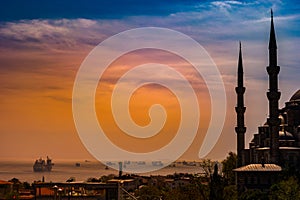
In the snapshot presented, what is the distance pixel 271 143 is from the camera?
2474 inches

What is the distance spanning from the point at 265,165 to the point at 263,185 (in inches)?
79.5

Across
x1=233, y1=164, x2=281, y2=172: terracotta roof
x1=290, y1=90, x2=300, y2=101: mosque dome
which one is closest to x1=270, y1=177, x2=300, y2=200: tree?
x1=233, y1=164, x2=281, y2=172: terracotta roof

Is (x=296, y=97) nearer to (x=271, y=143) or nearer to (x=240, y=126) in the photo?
(x=240, y=126)

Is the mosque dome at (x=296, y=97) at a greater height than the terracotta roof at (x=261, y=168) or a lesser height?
greater

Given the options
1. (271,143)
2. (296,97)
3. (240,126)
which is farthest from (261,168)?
(296,97)

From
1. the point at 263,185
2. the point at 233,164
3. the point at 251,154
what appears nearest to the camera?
the point at 263,185

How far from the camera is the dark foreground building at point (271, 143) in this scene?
61906 mm

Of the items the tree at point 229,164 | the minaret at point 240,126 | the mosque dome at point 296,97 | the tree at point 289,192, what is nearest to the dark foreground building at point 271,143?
the minaret at point 240,126

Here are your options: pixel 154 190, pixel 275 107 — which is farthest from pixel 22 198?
pixel 275 107

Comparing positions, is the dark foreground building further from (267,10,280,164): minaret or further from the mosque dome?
the mosque dome

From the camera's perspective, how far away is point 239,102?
70.7m

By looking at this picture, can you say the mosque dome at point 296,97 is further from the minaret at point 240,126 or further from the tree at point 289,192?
the tree at point 289,192

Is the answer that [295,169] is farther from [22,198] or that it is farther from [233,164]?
[22,198]

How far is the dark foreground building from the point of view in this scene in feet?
203
